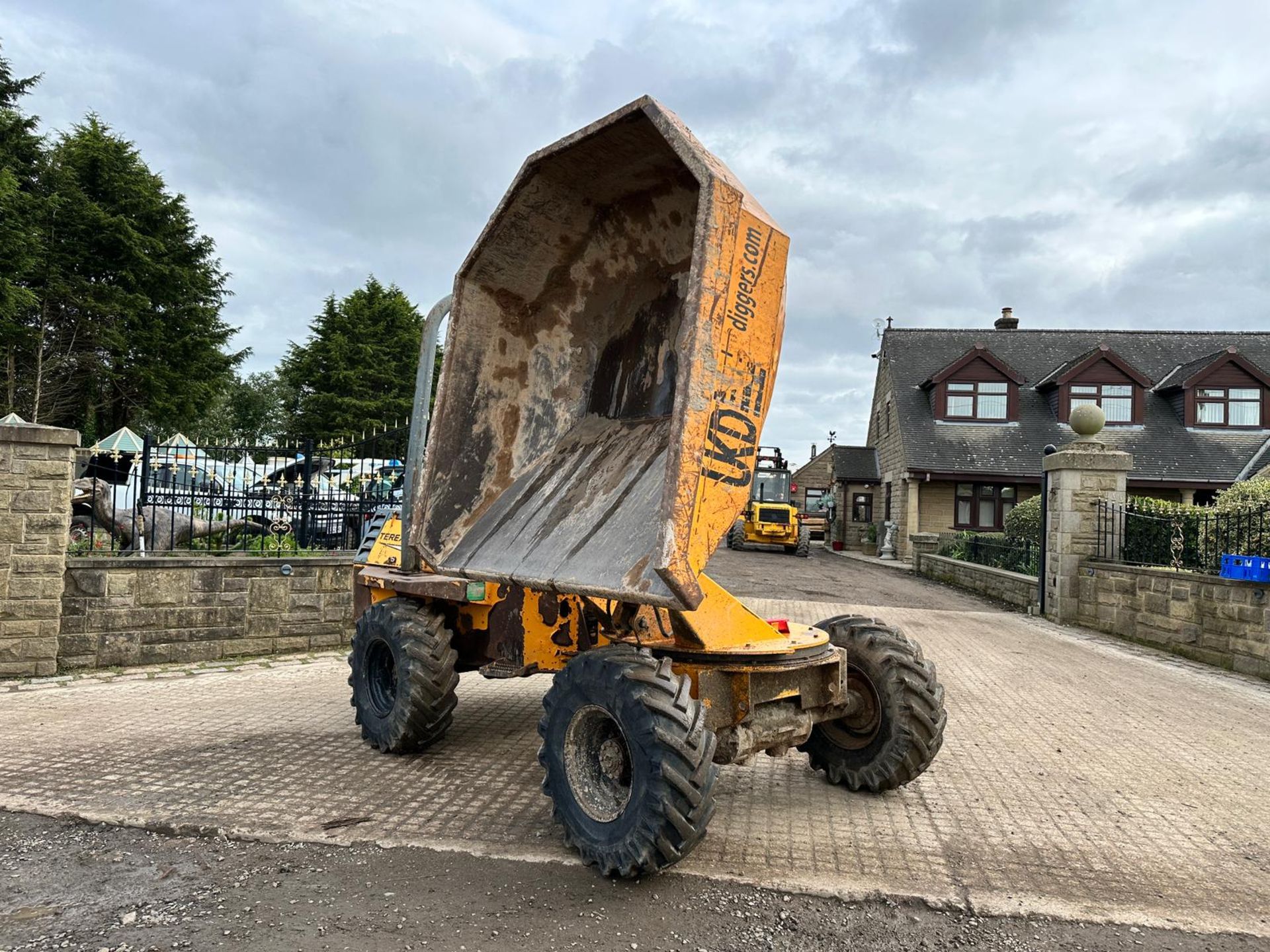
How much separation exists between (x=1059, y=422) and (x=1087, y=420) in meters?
16.2

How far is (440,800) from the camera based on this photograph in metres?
4.22

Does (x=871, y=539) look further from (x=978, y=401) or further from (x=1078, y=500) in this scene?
(x=1078, y=500)

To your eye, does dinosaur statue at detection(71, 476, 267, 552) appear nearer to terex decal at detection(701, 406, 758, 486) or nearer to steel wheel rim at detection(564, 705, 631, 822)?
steel wheel rim at detection(564, 705, 631, 822)

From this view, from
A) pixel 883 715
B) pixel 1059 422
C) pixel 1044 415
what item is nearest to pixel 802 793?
pixel 883 715

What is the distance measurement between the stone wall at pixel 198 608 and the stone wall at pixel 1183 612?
371 inches

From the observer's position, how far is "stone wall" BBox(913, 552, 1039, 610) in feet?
45.0

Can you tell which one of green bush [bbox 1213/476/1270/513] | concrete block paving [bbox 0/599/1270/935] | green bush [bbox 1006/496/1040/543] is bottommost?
concrete block paving [bbox 0/599/1270/935]

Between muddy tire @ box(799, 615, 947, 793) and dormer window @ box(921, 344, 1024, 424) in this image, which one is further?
dormer window @ box(921, 344, 1024, 424)

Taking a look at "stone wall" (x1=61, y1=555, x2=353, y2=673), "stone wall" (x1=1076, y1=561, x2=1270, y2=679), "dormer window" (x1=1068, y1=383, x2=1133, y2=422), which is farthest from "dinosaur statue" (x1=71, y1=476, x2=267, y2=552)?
"dormer window" (x1=1068, y1=383, x2=1133, y2=422)

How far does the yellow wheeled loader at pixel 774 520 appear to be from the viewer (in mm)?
27047

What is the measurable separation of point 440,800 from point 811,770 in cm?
213

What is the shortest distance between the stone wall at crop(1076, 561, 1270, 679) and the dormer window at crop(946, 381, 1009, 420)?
55.6 ft

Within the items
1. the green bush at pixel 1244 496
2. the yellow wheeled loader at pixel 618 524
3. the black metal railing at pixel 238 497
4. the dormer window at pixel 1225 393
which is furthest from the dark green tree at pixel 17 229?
the dormer window at pixel 1225 393

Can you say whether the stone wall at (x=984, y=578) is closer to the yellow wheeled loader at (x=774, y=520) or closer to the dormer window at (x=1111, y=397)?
the yellow wheeled loader at (x=774, y=520)
